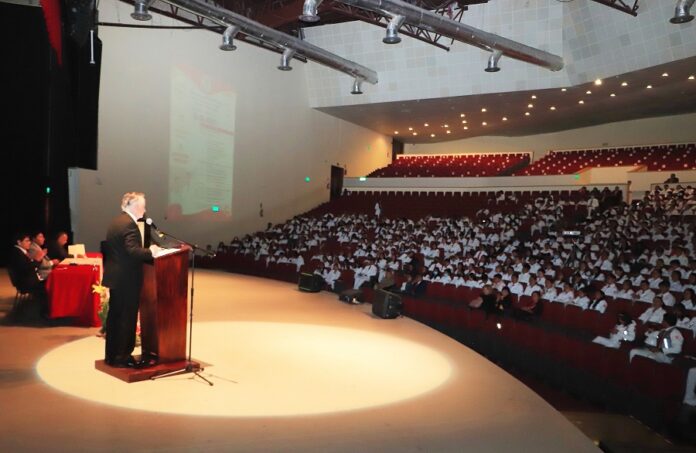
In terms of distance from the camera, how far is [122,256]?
430 cm

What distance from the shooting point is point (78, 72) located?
9461mm

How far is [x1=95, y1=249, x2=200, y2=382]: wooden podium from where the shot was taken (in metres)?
4.39

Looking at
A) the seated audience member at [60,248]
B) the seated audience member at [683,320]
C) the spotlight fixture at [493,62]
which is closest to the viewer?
the seated audience member at [683,320]

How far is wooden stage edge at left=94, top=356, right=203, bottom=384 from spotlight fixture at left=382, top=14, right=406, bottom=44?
295 inches

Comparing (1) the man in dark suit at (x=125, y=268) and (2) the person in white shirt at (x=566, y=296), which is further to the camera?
(2) the person in white shirt at (x=566, y=296)

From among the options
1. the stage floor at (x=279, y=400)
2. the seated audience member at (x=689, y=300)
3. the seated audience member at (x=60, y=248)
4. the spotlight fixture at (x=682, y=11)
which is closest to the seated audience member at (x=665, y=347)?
the seated audience member at (x=689, y=300)

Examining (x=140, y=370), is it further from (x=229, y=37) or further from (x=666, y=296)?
(x=229, y=37)

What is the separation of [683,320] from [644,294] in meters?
1.54

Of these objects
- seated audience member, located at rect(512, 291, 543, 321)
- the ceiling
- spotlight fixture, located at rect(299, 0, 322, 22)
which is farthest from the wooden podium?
the ceiling

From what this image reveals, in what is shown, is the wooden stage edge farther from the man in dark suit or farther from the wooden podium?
the man in dark suit

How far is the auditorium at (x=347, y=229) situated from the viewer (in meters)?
4.18

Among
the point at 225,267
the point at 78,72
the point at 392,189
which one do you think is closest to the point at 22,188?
the point at 78,72

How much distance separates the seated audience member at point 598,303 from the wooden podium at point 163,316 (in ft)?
18.6

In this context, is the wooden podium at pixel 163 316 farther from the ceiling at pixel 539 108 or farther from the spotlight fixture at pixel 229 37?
the ceiling at pixel 539 108
